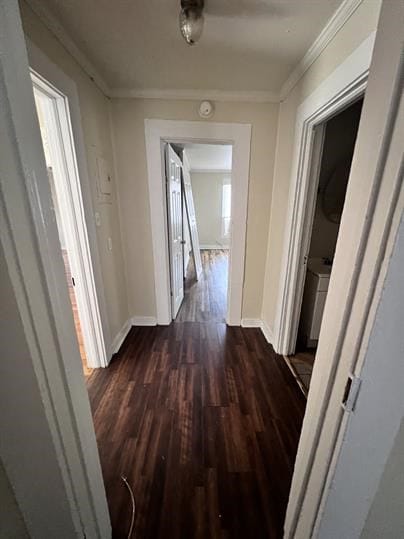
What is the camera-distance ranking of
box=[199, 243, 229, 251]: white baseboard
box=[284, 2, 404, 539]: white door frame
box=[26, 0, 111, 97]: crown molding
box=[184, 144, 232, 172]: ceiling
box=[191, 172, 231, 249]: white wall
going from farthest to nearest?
box=[199, 243, 229, 251]: white baseboard < box=[191, 172, 231, 249]: white wall < box=[184, 144, 232, 172]: ceiling < box=[26, 0, 111, 97]: crown molding < box=[284, 2, 404, 539]: white door frame

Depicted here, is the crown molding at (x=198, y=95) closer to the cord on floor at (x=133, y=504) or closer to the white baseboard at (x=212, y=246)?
the cord on floor at (x=133, y=504)

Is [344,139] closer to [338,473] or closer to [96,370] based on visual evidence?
[338,473]

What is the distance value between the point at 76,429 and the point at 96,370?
4.80 feet

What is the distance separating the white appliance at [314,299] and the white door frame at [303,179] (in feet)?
0.68

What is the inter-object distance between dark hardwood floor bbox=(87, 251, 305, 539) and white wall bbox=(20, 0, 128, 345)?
58cm

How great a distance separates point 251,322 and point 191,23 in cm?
252

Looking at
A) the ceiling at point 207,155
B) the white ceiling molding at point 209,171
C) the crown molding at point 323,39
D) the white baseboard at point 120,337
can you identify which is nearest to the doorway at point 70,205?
the white baseboard at point 120,337

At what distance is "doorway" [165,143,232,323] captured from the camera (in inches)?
109

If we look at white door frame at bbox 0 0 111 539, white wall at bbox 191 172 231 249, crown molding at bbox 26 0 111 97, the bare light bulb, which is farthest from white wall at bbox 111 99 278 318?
white wall at bbox 191 172 231 249

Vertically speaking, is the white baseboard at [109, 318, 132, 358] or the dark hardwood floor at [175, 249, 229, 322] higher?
the white baseboard at [109, 318, 132, 358]

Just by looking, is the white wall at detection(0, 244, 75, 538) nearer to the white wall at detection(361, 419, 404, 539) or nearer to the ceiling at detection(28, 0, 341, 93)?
the white wall at detection(361, 419, 404, 539)

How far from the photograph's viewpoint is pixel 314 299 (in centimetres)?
211

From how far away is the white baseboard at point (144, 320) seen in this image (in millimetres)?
2639

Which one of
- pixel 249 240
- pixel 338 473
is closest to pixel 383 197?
pixel 338 473
